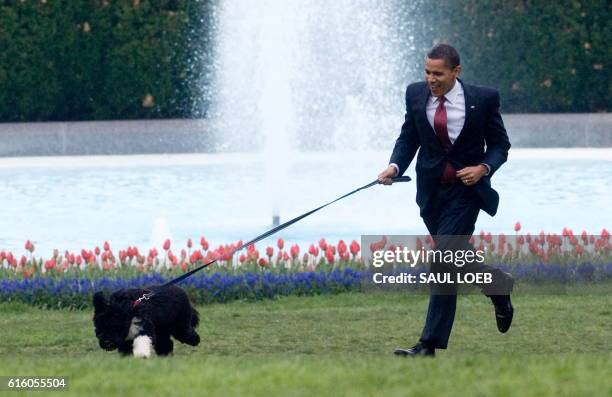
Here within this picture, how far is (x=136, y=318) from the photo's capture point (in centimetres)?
693

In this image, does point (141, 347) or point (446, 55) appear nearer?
point (141, 347)

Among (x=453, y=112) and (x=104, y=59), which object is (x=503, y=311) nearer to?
(x=453, y=112)

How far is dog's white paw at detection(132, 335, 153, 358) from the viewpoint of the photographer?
274 inches

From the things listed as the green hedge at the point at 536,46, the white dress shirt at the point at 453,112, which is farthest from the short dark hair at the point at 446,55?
the green hedge at the point at 536,46

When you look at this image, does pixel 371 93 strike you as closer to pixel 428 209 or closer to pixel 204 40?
pixel 204 40

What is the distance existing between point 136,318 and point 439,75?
191 centimetres

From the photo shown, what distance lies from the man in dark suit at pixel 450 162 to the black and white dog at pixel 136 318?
3.84 feet

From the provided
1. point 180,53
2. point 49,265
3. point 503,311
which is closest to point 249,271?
point 49,265

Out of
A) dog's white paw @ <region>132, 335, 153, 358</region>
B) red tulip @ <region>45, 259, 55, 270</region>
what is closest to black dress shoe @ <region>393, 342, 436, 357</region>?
dog's white paw @ <region>132, 335, 153, 358</region>

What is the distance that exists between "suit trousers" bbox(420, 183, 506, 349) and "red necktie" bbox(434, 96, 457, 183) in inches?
2.0

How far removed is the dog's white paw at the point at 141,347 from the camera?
274 inches

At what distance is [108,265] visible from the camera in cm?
1029

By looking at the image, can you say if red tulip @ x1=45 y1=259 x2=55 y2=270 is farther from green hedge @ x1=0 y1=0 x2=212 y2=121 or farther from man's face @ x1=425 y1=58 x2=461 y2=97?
green hedge @ x1=0 y1=0 x2=212 y2=121

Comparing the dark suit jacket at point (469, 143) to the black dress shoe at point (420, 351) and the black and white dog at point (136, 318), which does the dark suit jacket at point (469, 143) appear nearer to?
the black dress shoe at point (420, 351)
